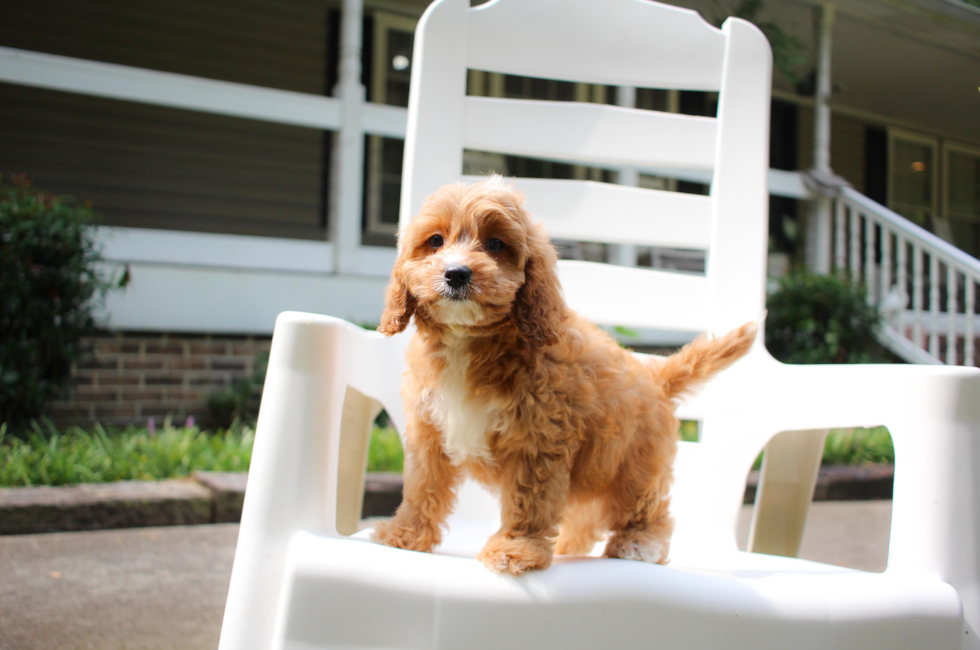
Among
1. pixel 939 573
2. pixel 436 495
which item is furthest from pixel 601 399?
pixel 939 573

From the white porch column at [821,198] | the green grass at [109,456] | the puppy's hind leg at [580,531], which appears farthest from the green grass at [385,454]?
the white porch column at [821,198]

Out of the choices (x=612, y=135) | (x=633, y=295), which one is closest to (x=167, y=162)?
(x=612, y=135)

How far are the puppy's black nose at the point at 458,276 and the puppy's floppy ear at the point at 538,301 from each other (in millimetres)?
148

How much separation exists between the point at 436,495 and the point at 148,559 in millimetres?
1775

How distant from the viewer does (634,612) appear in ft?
4.00

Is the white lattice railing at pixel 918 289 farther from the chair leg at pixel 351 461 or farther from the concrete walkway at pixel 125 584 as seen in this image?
the chair leg at pixel 351 461

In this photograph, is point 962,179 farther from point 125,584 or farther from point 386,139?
point 386,139

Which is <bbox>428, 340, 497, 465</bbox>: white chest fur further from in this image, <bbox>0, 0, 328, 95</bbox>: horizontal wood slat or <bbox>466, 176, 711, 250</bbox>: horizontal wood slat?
<bbox>0, 0, 328, 95</bbox>: horizontal wood slat

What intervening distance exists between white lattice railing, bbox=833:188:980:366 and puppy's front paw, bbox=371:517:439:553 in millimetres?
4455

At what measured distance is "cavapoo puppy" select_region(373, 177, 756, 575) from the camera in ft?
4.50

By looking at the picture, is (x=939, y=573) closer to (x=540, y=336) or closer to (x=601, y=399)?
(x=601, y=399)

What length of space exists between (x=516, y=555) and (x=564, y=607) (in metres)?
0.12

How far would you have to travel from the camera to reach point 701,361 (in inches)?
68.8

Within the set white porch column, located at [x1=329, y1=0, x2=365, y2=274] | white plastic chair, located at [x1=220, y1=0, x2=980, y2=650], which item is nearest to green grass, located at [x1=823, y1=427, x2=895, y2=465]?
white plastic chair, located at [x1=220, y1=0, x2=980, y2=650]
